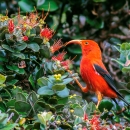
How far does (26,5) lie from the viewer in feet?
14.5

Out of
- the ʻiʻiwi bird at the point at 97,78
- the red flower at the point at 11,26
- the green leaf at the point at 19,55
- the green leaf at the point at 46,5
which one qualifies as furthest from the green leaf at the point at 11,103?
the green leaf at the point at 46,5

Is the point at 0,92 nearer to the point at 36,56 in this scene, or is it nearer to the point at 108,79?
the point at 36,56

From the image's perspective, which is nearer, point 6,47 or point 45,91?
point 45,91

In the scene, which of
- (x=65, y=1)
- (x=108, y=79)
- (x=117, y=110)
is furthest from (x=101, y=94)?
(x=65, y=1)

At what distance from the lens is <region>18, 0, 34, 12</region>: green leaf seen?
436cm

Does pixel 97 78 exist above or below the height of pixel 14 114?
below

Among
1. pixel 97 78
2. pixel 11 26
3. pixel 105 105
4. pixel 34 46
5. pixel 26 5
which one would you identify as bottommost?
pixel 97 78

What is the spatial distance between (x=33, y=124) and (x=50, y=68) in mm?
643

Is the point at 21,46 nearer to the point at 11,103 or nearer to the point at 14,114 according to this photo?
the point at 11,103

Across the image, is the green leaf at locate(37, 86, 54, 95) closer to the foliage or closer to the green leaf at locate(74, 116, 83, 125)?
the foliage

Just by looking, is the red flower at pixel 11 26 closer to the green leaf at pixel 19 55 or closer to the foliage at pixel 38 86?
the foliage at pixel 38 86

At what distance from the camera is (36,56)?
9.55 feet

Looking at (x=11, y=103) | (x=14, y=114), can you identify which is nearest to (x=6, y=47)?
(x=11, y=103)

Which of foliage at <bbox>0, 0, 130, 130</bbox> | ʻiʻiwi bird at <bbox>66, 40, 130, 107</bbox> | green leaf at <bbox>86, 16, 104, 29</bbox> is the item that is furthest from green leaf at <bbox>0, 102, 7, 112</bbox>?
green leaf at <bbox>86, 16, 104, 29</bbox>
